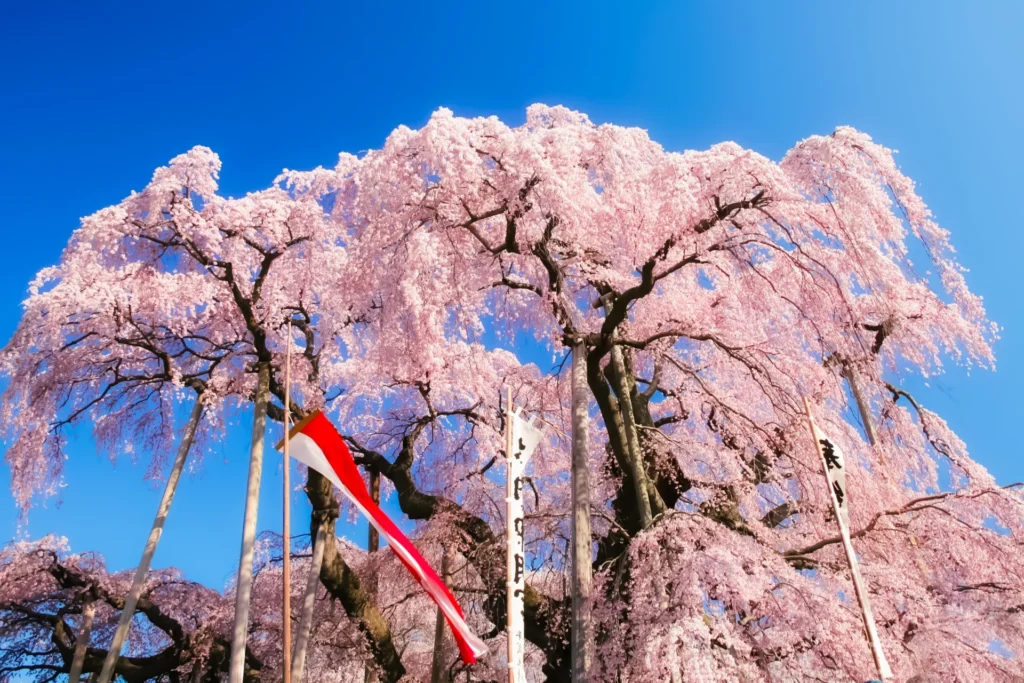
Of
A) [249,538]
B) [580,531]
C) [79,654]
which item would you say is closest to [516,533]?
[580,531]

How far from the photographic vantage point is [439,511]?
11336 mm

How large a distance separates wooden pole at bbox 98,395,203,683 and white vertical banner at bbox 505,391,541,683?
20.9 ft

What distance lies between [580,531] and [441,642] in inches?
185

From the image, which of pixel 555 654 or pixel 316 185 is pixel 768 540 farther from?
pixel 316 185

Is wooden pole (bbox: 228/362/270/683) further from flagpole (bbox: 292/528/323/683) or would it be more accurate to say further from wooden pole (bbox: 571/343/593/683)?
wooden pole (bbox: 571/343/593/683)

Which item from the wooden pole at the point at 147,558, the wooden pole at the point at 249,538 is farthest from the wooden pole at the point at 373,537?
the wooden pole at the point at 147,558

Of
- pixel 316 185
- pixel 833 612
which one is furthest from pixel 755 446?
pixel 316 185

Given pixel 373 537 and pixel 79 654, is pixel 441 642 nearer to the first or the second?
pixel 373 537

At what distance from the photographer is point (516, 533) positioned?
6.54 m

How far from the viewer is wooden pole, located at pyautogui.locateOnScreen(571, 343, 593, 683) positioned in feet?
22.6

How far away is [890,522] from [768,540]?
166 cm

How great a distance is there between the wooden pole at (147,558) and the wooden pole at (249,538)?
126 centimetres

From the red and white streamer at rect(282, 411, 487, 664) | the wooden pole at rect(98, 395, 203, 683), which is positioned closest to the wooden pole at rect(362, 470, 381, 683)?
the wooden pole at rect(98, 395, 203, 683)

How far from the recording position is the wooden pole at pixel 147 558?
9.48m
